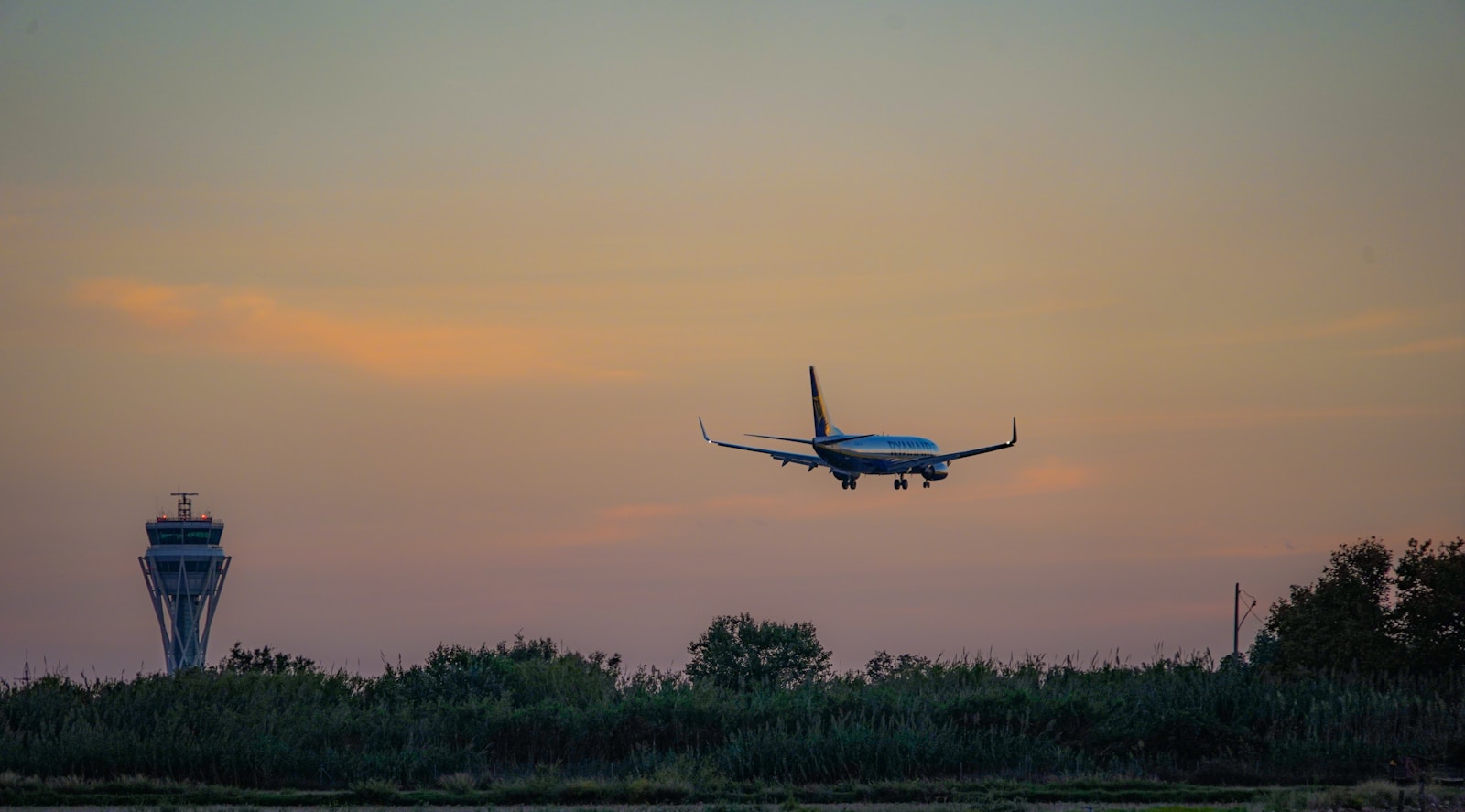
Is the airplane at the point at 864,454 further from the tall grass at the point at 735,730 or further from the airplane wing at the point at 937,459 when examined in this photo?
the tall grass at the point at 735,730

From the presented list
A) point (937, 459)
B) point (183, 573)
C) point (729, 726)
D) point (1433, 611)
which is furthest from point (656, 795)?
point (183, 573)

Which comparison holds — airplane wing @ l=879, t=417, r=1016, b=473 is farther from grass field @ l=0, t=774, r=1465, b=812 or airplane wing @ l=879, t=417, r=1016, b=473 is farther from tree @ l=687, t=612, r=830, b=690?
grass field @ l=0, t=774, r=1465, b=812

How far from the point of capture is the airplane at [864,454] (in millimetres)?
93250

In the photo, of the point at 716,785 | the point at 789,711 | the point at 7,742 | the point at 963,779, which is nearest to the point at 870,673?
the point at 789,711

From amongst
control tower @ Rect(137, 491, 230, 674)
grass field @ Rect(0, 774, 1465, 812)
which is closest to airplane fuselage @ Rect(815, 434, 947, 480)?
grass field @ Rect(0, 774, 1465, 812)

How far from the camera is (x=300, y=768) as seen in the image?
49.0 meters

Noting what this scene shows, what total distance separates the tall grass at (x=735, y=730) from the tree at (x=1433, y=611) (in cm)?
589

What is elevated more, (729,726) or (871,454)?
(871,454)

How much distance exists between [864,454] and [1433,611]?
114 feet

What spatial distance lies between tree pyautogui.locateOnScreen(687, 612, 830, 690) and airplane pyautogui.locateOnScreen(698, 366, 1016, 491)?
41.1ft

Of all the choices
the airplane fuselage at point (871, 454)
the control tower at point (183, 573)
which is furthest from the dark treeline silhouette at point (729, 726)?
the control tower at point (183, 573)

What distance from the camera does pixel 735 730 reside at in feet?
175

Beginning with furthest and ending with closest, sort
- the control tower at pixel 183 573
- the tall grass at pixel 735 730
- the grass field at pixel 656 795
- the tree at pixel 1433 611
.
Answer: the control tower at pixel 183 573 → the tree at pixel 1433 611 → the tall grass at pixel 735 730 → the grass field at pixel 656 795

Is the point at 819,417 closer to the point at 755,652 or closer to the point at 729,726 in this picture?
the point at 755,652
